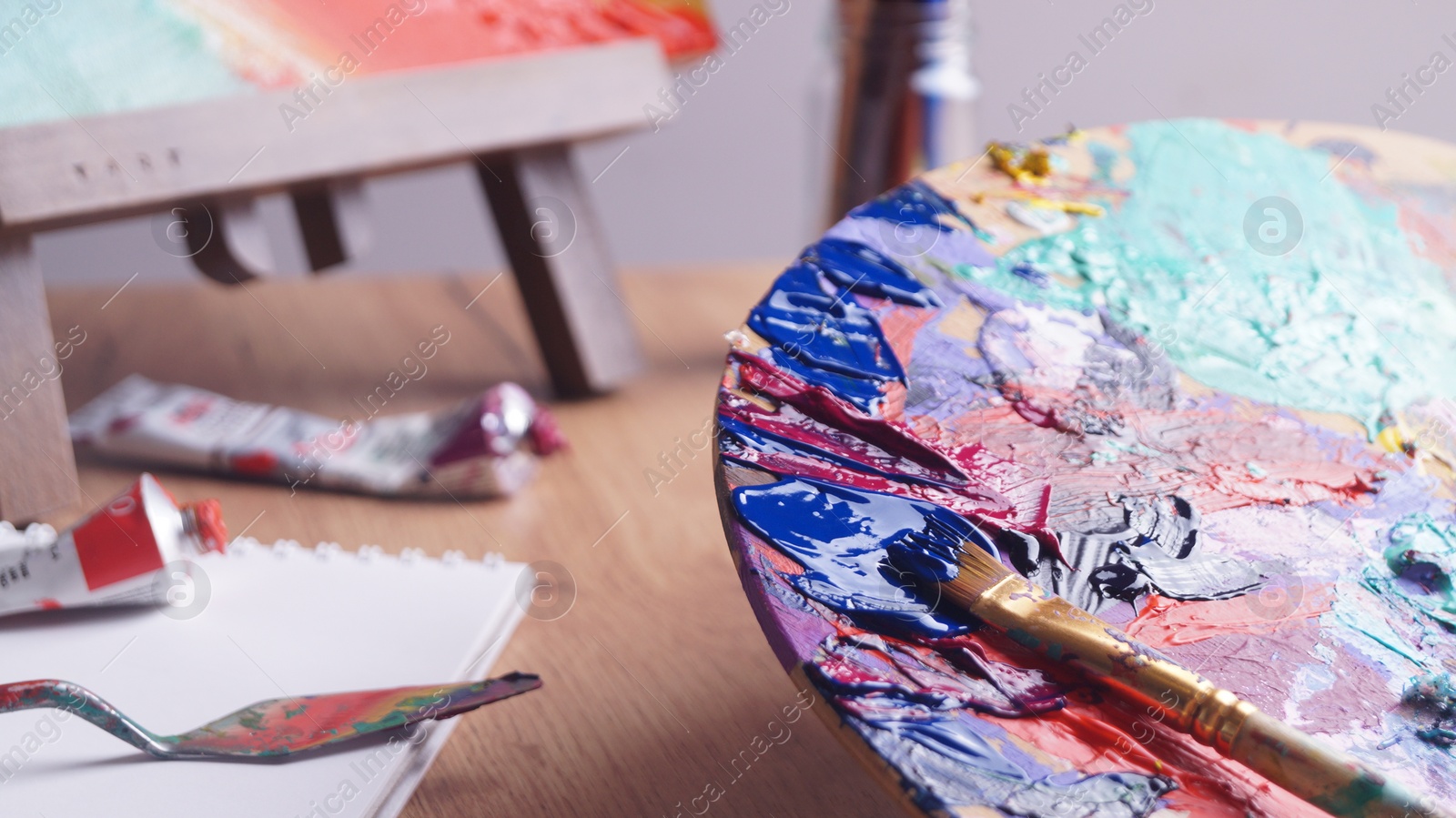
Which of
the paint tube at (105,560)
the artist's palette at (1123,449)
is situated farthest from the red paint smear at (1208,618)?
the paint tube at (105,560)

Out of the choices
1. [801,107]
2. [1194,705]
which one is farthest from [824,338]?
[801,107]

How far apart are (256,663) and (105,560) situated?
0.06m

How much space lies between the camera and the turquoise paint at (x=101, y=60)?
363 millimetres

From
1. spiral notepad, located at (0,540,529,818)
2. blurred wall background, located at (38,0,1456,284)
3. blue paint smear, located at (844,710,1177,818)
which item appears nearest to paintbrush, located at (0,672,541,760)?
spiral notepad, located at (0,540,529,818)

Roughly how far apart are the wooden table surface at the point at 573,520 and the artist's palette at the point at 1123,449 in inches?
3.9

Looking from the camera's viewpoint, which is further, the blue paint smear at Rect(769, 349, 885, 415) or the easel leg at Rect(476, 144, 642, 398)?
the easel leg at Rect(476, 144, 642, 398)

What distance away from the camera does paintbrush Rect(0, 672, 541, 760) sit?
0.25m

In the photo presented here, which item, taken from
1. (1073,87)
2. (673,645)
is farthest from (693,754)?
(1073,87)

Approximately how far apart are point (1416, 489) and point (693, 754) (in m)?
0.20

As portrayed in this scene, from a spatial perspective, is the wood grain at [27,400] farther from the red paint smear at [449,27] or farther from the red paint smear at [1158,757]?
the red paint smear at [1158,757]

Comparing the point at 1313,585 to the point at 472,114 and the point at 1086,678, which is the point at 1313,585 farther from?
the point at 472,114

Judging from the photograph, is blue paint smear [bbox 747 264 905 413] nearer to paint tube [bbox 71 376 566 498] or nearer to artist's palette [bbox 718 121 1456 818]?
artist's palette [bbox 718 121 1456 818]

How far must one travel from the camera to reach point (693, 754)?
300 millimetres

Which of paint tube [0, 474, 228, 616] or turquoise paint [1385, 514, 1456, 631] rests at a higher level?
turquoise paint [1385, 514, 1456, 631]
